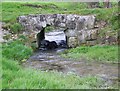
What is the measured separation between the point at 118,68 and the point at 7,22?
1746 cm

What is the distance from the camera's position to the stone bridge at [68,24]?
35.6 metres

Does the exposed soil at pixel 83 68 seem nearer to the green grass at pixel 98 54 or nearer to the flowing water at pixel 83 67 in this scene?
the flowing water at pixel 83 67

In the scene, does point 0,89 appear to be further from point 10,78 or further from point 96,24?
point 96,24

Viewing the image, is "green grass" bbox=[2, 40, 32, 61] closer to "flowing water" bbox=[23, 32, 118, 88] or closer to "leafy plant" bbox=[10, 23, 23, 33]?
"flowing water" bbox=[23, 32, 118, 88]

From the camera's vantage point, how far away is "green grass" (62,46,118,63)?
26.3 metres

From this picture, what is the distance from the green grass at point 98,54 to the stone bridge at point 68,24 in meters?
4.34

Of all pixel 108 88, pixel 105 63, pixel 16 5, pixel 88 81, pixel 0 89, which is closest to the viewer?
pixel 0 89

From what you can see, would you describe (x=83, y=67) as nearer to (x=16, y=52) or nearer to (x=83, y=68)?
(x=83, y=68)

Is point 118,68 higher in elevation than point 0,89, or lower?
lower

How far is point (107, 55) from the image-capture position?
27078 mm

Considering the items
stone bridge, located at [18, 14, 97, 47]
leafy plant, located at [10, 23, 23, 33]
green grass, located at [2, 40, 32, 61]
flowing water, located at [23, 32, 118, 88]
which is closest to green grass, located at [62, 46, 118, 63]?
flowing water, located at [23, 32, 118, 88]

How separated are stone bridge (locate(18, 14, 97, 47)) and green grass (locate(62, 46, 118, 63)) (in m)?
4.34

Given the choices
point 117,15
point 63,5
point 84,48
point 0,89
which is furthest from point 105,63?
point 63,5

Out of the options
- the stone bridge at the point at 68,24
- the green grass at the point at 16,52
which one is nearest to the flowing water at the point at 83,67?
the green grass at the point at 16,52
